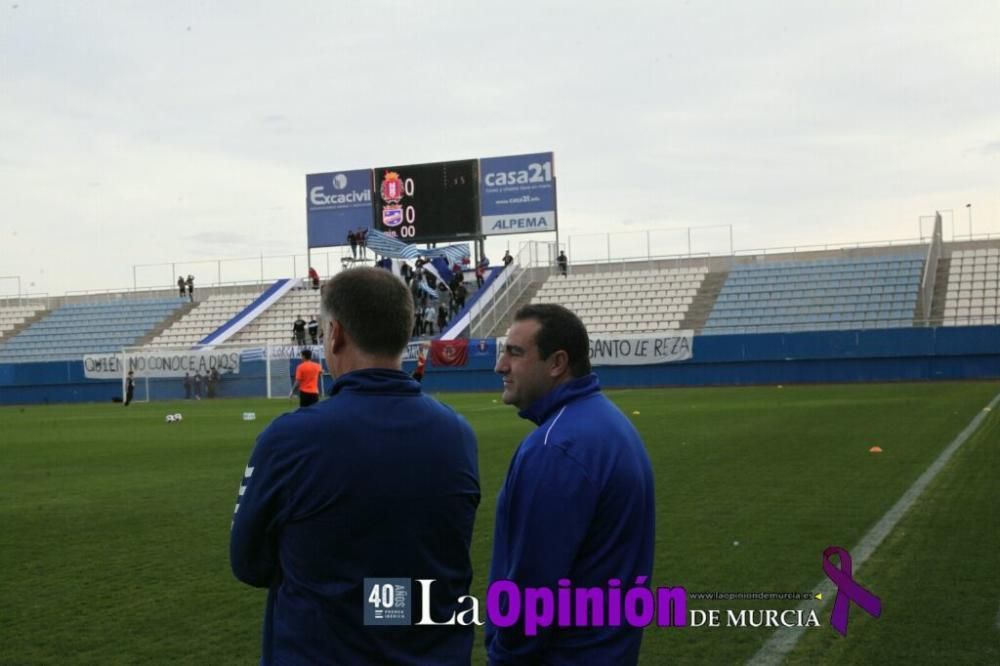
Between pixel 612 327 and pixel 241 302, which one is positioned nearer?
pixel 612 327

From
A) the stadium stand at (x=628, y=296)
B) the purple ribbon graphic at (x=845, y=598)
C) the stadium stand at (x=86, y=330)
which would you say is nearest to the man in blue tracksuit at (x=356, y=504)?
the purple ribbon graphic at (x=845, y=598)

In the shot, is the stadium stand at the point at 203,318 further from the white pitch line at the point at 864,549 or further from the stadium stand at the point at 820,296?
the white pitch line at the point at 864,549

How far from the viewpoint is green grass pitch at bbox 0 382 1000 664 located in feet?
20.4

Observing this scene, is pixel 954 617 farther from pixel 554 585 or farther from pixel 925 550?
pixel 554 585

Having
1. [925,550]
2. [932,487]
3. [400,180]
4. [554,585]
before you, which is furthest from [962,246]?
[554,585]

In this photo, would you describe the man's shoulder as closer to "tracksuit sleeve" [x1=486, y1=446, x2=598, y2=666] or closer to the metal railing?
"tracksuit sleeve" [x1=486, y1=446, x2=598, y2=666]

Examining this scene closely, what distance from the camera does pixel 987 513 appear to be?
1023cm

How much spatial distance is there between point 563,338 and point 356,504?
3.43 feet

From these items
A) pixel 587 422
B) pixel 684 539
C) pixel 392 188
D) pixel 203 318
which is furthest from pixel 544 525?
pixel 203 318

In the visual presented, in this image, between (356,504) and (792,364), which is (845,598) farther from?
(792,364)

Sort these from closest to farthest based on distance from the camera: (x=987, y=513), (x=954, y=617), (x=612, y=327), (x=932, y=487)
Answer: (x=954, y=617) → (x=987, y=513) → (x=932, y=487) → (x=612, y=327)

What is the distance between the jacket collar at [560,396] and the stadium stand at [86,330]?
2141 inches

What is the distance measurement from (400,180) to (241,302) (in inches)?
488

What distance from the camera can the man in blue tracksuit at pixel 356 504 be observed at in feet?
9.09
